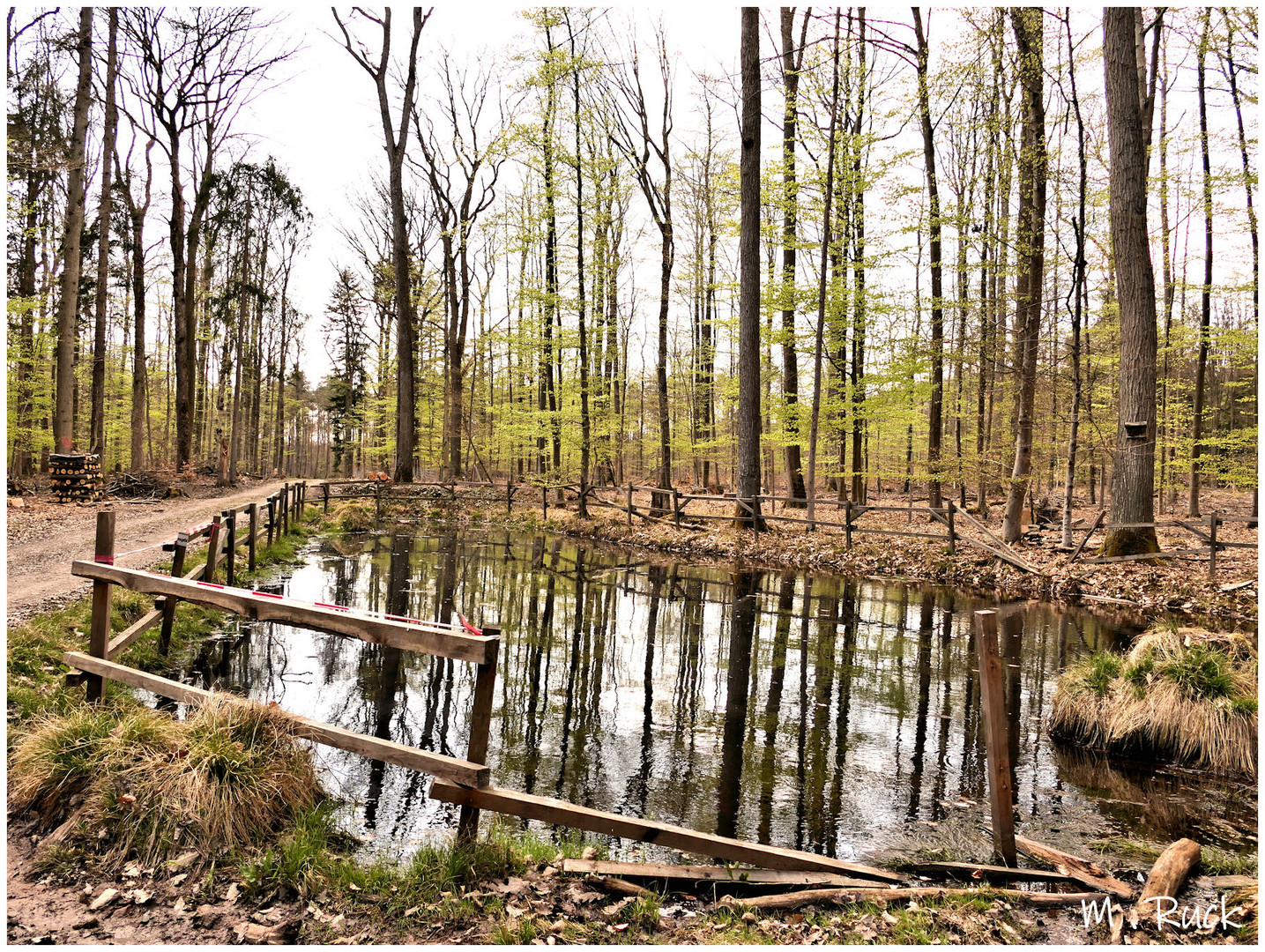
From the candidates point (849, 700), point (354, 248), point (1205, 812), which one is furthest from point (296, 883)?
point (354, 248)

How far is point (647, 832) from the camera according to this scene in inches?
163

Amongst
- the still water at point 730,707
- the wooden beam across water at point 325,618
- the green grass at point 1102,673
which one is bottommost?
the still water at point 730,707

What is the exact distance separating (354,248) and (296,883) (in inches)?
1579

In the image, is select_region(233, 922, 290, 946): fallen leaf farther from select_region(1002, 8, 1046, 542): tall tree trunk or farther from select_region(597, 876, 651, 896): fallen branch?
select_region(1002, 8, 1046, 542): tall tree trunk

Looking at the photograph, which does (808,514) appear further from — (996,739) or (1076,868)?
(1076,868)

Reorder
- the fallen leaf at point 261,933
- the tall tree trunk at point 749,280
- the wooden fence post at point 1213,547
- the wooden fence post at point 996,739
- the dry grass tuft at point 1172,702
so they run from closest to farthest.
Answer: the fallen leaf at point 261,933
the wooden fence post at point 996,739
the dry grass tuft at point 1172,702
the wooden fence post at point 1213,547
the tall tree trunk at point 749,280

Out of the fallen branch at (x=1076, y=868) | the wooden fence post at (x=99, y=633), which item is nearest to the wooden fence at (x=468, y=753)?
the wooden fence post at (x=99, y=633)

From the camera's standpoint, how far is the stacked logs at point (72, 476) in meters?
16.1

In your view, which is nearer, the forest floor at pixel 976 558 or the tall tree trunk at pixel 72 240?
the forest floor at pixel 976 558

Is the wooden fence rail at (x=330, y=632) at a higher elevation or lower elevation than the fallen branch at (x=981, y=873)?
higher

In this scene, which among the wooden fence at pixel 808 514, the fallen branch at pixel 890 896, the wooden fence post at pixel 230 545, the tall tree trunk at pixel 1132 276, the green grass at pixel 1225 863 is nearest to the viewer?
the fallen branch at pixel 890 896

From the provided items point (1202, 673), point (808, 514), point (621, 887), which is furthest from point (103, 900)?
point (808, 514)

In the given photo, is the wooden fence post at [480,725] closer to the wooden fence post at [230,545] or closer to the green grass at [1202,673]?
the green grass at [1202,673]

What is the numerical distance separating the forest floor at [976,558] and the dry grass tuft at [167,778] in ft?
40.0
